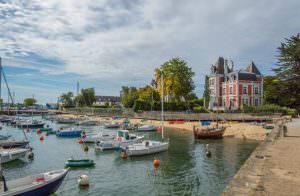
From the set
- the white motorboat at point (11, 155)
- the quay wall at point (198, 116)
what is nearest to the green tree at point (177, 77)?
the quay wall at point (198, 116)

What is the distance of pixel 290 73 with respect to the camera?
35625 mm

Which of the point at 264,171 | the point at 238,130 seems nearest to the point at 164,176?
the point at 264,171

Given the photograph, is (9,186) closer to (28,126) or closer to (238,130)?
(238,130)

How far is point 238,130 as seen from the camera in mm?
52219

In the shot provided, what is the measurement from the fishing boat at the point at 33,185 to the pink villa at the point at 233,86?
7344 centimetres

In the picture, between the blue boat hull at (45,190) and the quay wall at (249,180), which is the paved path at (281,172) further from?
the blue boat hull at (45,190)

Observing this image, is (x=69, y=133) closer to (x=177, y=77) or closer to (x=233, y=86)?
(x=177, y=77)

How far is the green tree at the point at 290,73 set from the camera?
1352 inches

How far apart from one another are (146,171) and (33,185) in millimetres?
11447

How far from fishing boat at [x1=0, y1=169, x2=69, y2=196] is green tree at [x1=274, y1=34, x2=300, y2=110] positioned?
29.4 metres

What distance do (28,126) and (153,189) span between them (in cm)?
5982

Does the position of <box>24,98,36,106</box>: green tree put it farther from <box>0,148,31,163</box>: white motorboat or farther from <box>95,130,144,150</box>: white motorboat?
<box>0,148,31,163</box>: white motorboat

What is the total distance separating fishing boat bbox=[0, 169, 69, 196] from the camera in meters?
13.3


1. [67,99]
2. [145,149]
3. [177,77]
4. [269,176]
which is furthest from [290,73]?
[67,99]
